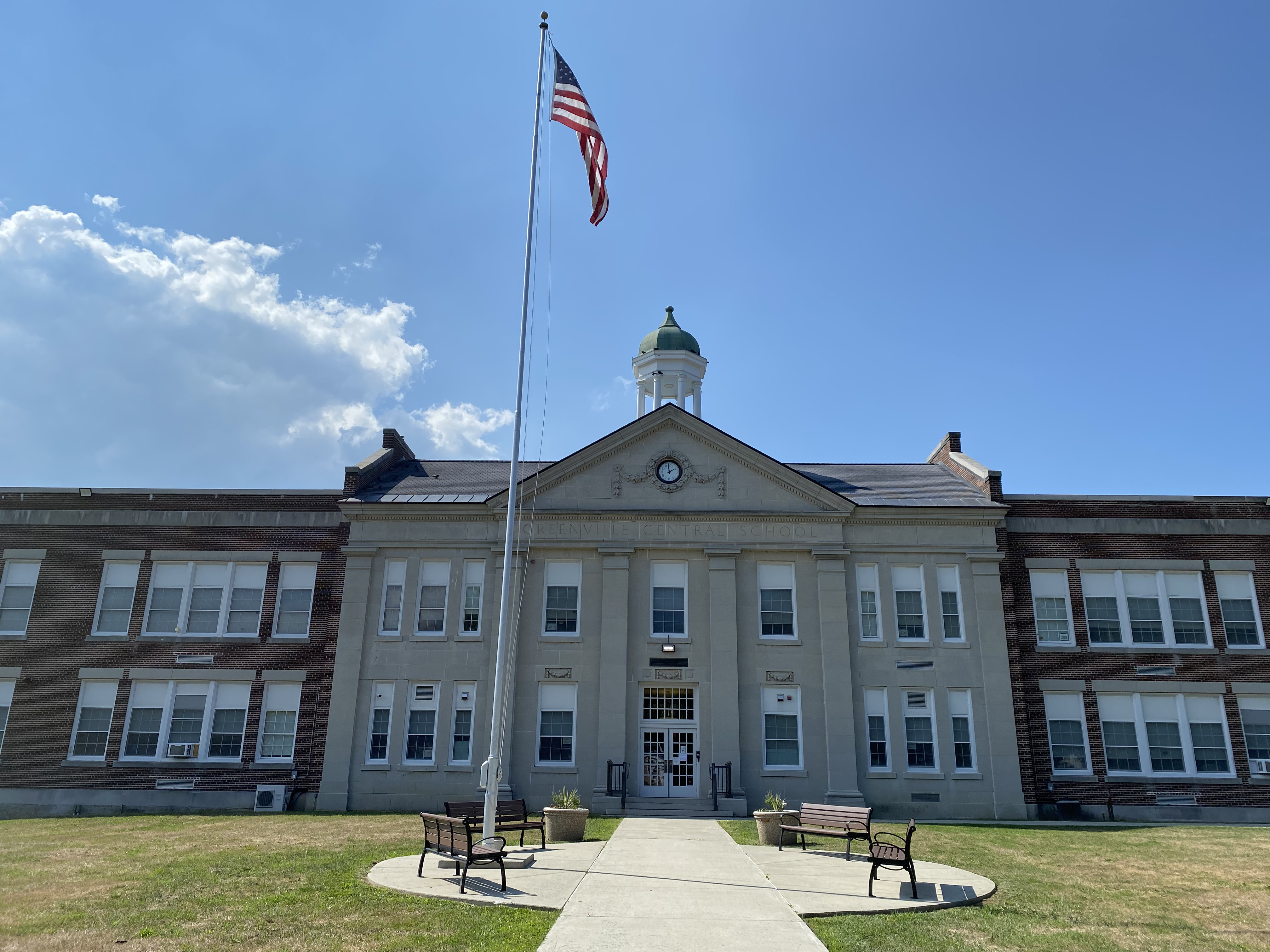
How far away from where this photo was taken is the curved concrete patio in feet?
33.9

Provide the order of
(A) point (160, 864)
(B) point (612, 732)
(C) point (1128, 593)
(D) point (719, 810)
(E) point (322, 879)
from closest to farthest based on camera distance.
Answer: (E) point (322, 879) → (A) point (160, 864) → (D) point (719, 810) → (B) point (612, 732) → (C) point (1128, 593)

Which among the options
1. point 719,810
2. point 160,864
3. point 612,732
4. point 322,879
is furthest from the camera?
point 612,732

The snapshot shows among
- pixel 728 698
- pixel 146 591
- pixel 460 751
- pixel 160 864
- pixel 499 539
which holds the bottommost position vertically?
pixel 160 864

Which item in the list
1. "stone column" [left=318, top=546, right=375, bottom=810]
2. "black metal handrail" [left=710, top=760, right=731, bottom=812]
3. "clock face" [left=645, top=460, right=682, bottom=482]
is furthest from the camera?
"clock face" [left=645, top=460, right=682, bottom=482]

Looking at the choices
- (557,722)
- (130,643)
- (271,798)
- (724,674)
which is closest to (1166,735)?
(724,674)

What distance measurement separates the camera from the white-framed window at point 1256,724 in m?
26.8

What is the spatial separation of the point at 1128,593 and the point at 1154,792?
603 cm

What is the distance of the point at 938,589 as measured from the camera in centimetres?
2805

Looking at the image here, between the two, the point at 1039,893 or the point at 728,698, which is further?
the point at 728,698

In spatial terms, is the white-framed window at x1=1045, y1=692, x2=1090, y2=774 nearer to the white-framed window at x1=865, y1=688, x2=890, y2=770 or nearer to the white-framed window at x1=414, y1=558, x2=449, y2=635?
the white-framed window at x1=865, y1=688, x2=890, y2=770

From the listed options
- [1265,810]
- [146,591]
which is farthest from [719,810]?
[146,591]

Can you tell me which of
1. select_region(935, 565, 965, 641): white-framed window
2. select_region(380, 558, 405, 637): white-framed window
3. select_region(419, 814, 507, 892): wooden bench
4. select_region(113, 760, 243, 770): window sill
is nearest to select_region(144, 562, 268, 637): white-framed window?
select_region(113, 760, 243, 770): window sill

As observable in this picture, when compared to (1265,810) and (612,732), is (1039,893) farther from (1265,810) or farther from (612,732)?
(1265,810)

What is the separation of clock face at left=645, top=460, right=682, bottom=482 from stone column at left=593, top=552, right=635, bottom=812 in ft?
9.67
